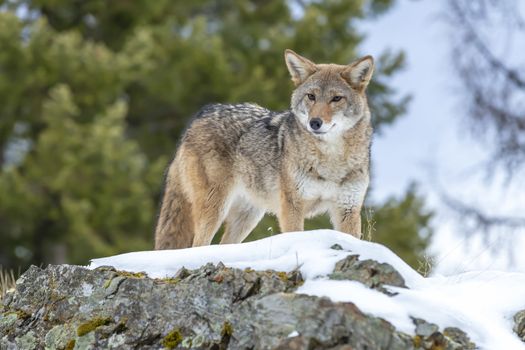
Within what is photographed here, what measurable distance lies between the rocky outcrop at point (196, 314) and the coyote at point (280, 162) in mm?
2257

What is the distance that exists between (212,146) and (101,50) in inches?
596

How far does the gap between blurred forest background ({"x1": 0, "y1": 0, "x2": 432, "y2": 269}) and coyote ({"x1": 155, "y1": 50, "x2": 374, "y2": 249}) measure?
34.7 ft

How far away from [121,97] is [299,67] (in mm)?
18947

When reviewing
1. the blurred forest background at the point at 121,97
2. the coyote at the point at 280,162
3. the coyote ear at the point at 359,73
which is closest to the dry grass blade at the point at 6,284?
the coyote at the point at 280,162

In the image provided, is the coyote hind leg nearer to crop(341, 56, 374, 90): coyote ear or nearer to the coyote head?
the coyote head

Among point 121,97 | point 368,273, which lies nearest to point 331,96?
point 368,273

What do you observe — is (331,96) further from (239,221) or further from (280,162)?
(239,221)

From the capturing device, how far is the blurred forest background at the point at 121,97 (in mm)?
21422

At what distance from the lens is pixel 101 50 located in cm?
2273

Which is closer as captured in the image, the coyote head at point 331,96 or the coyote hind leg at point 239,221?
the coyote head at point 331,96

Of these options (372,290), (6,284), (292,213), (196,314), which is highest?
(292,213)

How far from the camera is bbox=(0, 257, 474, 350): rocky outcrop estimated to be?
4516mm

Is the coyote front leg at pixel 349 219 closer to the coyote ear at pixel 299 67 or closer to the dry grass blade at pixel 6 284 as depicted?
the coyote ear at pixel 299 67

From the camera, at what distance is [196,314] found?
5027mm
